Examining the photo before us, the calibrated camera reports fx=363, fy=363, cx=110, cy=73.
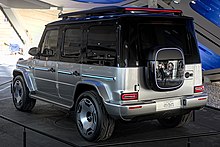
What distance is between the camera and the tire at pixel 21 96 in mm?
7707

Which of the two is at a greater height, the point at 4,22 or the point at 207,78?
the point at 4,22

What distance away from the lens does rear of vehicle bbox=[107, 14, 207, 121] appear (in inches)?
205

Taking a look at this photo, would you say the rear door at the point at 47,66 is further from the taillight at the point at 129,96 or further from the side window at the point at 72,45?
the taillight at the point at 129,96

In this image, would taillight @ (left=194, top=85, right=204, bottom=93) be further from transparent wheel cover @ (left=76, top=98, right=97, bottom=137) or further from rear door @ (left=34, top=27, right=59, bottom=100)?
rear door @ (left=34, top=27, right=59, bottom=100)

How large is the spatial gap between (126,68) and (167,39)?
3.09ft

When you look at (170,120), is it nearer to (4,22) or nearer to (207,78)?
(207,78)

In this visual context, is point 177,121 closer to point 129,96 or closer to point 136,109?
point 136,109

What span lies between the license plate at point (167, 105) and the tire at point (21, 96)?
3336 millimetres

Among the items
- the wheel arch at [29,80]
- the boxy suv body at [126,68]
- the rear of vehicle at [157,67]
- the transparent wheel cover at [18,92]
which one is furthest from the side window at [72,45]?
the transparent wheel cover at [18,92]

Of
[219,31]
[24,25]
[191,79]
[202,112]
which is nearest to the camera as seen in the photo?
[191,79]

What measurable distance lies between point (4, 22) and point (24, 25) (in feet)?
36.4

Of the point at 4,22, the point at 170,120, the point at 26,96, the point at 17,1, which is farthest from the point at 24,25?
the point at 170,120

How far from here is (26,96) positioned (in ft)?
25.2

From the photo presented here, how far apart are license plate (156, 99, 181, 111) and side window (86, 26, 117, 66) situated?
929 mm
